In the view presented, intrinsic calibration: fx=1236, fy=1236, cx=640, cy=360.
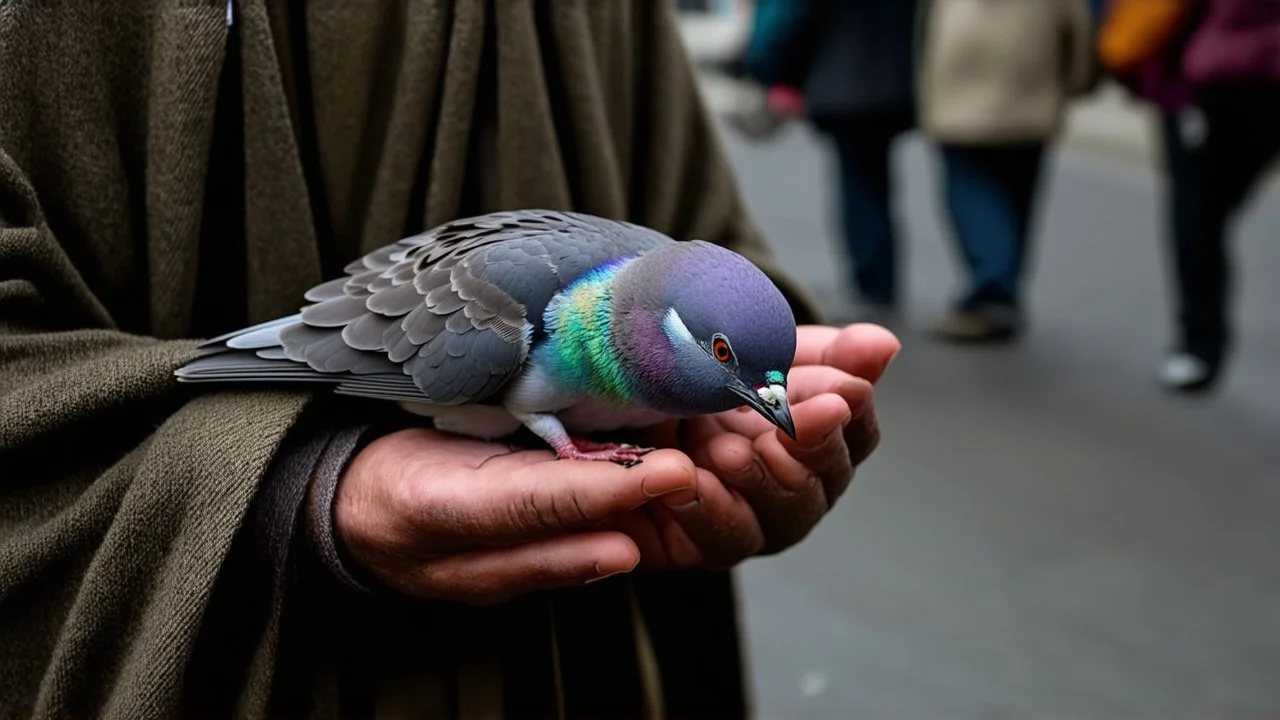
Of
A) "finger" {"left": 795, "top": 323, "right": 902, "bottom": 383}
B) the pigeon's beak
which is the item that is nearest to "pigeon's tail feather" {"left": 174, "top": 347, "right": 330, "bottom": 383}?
the pigeon's beak

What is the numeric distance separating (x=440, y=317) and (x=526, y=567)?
1.12 ft

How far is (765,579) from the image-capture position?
431cm

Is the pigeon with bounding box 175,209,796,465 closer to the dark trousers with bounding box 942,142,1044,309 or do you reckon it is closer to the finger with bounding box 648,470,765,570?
the finger with bounding box 648,470,765,570

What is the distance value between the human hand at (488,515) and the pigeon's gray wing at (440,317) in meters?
0.10

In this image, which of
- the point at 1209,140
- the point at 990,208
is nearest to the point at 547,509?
the point at 1209,140

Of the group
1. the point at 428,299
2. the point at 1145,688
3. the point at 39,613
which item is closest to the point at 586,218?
the point at 428,299

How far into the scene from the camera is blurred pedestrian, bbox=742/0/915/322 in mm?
6176

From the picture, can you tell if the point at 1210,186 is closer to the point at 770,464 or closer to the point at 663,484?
the point at 770,464

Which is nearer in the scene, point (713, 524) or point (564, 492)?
point (564, 492)

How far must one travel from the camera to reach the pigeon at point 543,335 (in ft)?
4.71

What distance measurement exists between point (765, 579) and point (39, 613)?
3.12 meters

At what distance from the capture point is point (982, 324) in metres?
6.41

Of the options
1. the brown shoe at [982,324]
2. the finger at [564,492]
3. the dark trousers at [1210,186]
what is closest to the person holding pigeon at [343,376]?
the finger at [564,492]

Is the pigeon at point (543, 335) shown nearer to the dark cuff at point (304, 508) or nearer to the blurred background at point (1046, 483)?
the dark cuff at point (304, 508)
